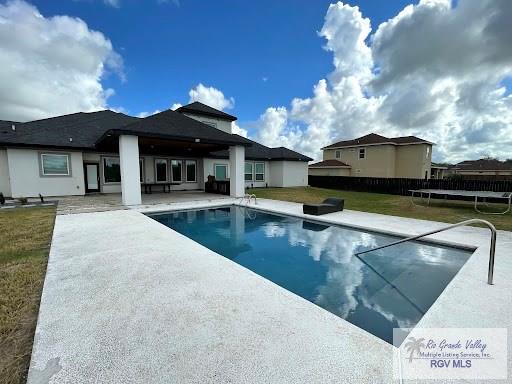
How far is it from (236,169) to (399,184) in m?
13.2

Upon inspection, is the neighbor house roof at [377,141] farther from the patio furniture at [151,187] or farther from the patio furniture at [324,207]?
the patio furniture at [151,187]

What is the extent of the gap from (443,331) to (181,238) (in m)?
5.25

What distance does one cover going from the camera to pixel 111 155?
16328 millimetres

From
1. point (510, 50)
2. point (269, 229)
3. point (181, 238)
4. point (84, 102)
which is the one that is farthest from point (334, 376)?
point (84, 102)

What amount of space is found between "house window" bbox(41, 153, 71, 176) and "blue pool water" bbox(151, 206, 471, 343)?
1016cm

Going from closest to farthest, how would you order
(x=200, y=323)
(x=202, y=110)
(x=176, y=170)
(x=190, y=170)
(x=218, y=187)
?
(x=200, y=323), (x=218, y=187), (x=176, y=170), (x=190, y=170), (x=202, y=110)

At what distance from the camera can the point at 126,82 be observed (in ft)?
59.7

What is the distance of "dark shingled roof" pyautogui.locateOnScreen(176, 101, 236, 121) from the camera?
72.5 ft

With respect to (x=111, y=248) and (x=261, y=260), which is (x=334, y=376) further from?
(x=111, y=248)

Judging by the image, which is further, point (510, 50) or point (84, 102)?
point (84, 102)

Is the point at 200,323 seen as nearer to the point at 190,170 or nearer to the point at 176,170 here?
the point at 176,170

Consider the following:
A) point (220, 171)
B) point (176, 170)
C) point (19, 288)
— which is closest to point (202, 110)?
point (220, 171)

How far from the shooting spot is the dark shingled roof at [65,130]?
13195 millimetres
